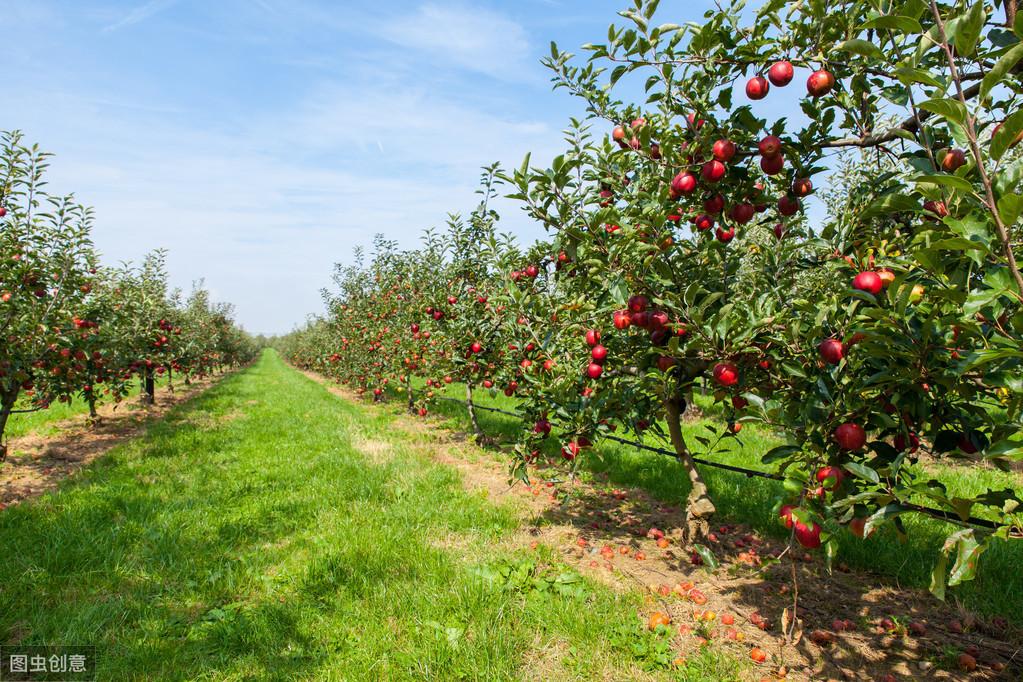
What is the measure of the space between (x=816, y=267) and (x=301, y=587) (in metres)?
3.89

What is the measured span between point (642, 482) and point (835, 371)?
4.06 meters

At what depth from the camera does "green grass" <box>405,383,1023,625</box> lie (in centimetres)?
338

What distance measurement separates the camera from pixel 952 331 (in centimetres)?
179

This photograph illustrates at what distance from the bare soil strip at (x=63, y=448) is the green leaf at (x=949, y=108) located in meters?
7.21

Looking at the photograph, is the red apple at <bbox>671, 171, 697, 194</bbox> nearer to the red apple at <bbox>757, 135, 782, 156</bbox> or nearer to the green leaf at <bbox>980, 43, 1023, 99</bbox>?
the red apple at <bbox>757, 135, 782, 156</bbox>

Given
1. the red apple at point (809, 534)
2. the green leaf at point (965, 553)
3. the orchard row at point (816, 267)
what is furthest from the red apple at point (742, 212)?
the green leaf at point (965, 553)

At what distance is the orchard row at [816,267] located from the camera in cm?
147

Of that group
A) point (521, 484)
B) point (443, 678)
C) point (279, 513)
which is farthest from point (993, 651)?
point (279, 513)

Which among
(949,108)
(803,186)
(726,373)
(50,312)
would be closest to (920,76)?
(949,108)

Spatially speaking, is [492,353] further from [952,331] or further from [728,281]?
[952,331]

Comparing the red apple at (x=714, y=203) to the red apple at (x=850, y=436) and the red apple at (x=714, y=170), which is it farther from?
the red apple at (x=850, y=436)

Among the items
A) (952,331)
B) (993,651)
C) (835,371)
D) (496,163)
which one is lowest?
(993,651)

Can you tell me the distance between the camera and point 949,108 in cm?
121

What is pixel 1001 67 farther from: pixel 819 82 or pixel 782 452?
pixel 782 452
